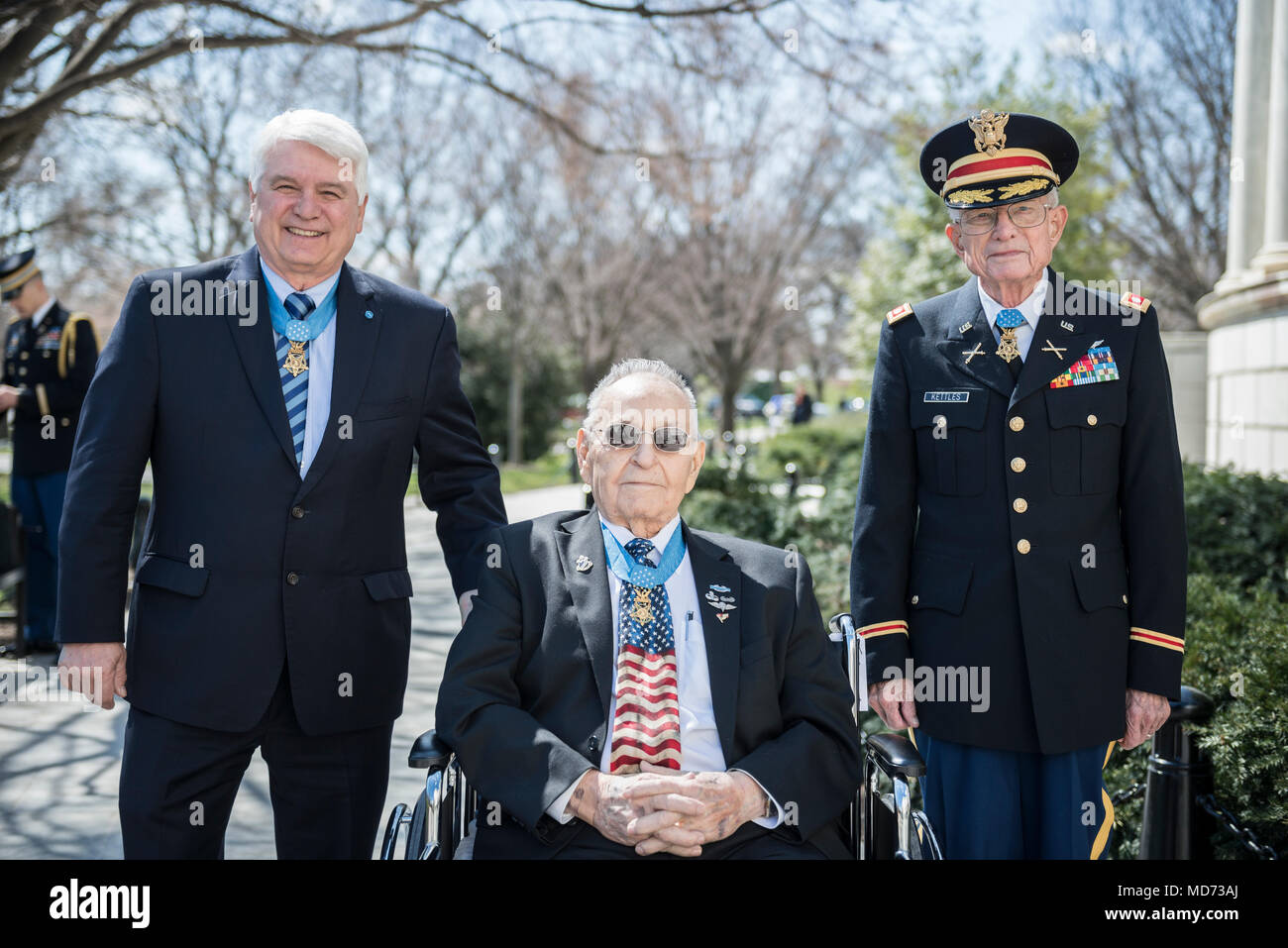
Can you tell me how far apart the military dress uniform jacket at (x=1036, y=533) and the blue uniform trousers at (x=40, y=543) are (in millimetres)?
5646

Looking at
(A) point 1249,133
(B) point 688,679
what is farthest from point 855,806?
(A) point 1249,133

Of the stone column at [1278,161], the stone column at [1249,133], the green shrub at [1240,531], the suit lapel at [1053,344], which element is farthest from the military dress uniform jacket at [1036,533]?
the stone column at [1249,133]

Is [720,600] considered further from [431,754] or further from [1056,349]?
[1056,349]

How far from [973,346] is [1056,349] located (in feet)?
0.66

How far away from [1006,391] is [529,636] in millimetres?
1336

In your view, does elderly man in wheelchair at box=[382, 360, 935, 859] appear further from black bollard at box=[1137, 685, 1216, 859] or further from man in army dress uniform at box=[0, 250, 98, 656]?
man in army dress uniform at box=[0, 250, 98, 656]

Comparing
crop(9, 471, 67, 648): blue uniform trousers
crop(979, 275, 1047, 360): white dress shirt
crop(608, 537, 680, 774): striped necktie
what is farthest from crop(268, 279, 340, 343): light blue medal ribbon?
crop(9, 471, 67, 648): blue uniform trousers

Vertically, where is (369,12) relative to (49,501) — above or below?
above

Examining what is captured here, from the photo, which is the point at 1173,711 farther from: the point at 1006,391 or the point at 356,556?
the point at 356,556

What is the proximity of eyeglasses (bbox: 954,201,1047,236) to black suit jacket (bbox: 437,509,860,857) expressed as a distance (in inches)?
37.4

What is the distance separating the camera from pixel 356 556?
280cm

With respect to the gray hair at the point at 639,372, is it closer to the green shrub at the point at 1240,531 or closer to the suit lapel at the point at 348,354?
the suit lapel at the point at 348,354
